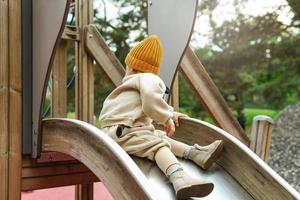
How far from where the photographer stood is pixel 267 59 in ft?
37.5

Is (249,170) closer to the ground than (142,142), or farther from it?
closer to the ground

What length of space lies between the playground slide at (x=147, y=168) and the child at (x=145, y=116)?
0.06 meters

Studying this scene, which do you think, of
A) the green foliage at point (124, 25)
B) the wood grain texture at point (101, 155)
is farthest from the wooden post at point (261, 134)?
the green foliage at point (124, 25)

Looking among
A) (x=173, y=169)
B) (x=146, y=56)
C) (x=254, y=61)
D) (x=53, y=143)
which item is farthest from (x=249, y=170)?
(x=254, y=61)

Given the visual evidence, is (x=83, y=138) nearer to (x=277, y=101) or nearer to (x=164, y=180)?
(x=164, y=180)

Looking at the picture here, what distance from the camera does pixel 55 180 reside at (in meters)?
2.23

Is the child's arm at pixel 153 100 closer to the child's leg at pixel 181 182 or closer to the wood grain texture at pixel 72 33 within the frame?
the child's leg at pixel 181 182

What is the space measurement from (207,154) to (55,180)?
30.2 inches

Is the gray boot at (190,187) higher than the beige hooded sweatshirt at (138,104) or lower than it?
lower

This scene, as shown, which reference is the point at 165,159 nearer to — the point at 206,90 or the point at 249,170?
the point at 249,170

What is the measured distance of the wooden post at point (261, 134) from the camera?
9.73 feet

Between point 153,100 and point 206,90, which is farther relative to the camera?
point 206,90

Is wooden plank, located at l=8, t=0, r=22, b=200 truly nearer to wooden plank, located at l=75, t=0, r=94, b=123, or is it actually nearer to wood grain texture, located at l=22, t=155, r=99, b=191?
wood grain texture, located at l=22, t=155, r=99, b=191

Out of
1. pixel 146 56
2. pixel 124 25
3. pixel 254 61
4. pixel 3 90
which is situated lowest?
pixel 254 61
